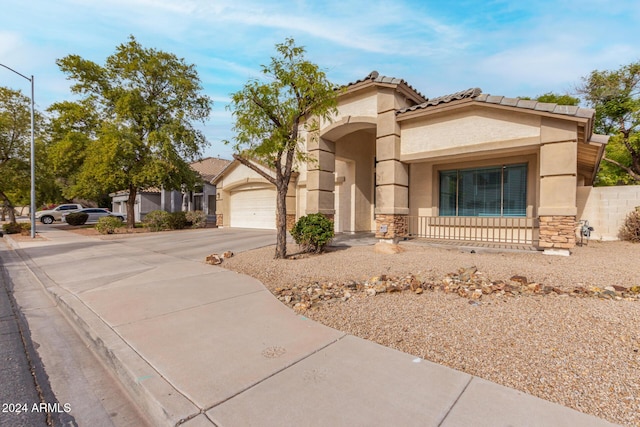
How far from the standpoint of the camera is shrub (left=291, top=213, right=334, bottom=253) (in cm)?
858

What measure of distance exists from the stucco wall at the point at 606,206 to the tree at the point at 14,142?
3110cm

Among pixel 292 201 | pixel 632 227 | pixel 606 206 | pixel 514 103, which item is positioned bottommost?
pixel 632 227

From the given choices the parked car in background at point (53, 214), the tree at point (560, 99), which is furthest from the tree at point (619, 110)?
the parked car in background at point (53, 214)

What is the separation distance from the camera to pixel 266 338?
3.58 meters

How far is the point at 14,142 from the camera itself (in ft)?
66.0

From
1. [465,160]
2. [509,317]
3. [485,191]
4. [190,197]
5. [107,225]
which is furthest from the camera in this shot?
[190,197]

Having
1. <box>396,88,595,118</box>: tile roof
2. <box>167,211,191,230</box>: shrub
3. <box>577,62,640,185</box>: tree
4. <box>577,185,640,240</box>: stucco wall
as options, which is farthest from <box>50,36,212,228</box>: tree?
<box>577,62,640,185</box>: tree

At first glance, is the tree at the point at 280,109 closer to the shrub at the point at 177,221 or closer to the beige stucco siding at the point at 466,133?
the beige stucco siding at the point at 466,133

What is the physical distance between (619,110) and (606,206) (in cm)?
1317

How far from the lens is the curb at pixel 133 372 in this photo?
7.82 ft

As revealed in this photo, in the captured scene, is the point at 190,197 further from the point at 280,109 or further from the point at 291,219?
the point at 280,109

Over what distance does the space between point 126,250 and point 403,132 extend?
10537mm

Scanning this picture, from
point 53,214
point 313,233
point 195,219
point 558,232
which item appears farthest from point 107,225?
point 53,214

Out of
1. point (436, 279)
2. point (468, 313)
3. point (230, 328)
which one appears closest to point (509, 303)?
point (468, 313)
